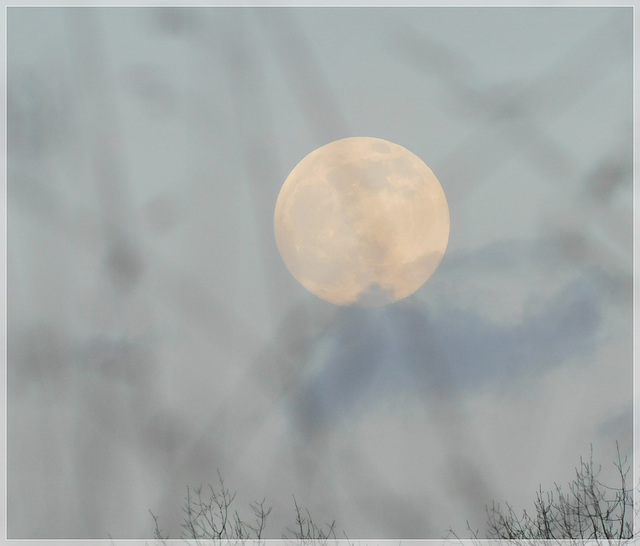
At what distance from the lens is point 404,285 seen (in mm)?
16141

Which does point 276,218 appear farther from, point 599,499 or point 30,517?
point 599,499

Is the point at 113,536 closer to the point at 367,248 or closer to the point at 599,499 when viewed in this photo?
the point at 367,248

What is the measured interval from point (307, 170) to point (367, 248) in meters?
2.47

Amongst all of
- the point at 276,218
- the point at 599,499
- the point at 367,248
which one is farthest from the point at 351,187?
the point at 599,499

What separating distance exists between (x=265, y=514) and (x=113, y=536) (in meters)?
3.79

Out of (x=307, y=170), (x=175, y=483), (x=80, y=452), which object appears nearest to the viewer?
(x=307, y=170)

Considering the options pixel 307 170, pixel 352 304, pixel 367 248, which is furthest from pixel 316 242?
pixel 352 304

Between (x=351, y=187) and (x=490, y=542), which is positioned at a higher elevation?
(x=351, y=187)

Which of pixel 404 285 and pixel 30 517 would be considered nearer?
pixel 30 517

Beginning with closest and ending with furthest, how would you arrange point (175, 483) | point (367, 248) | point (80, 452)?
point (367, 248) < point (80, 452) < point (175, 483)

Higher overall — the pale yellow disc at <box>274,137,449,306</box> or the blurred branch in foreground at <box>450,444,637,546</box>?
the pale yellow disc at <box>274,137,449,306</box>

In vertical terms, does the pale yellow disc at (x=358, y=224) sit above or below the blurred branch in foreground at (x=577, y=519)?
above

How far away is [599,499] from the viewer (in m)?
15.6

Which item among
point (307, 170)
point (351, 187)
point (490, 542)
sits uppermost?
point (307, 170)
